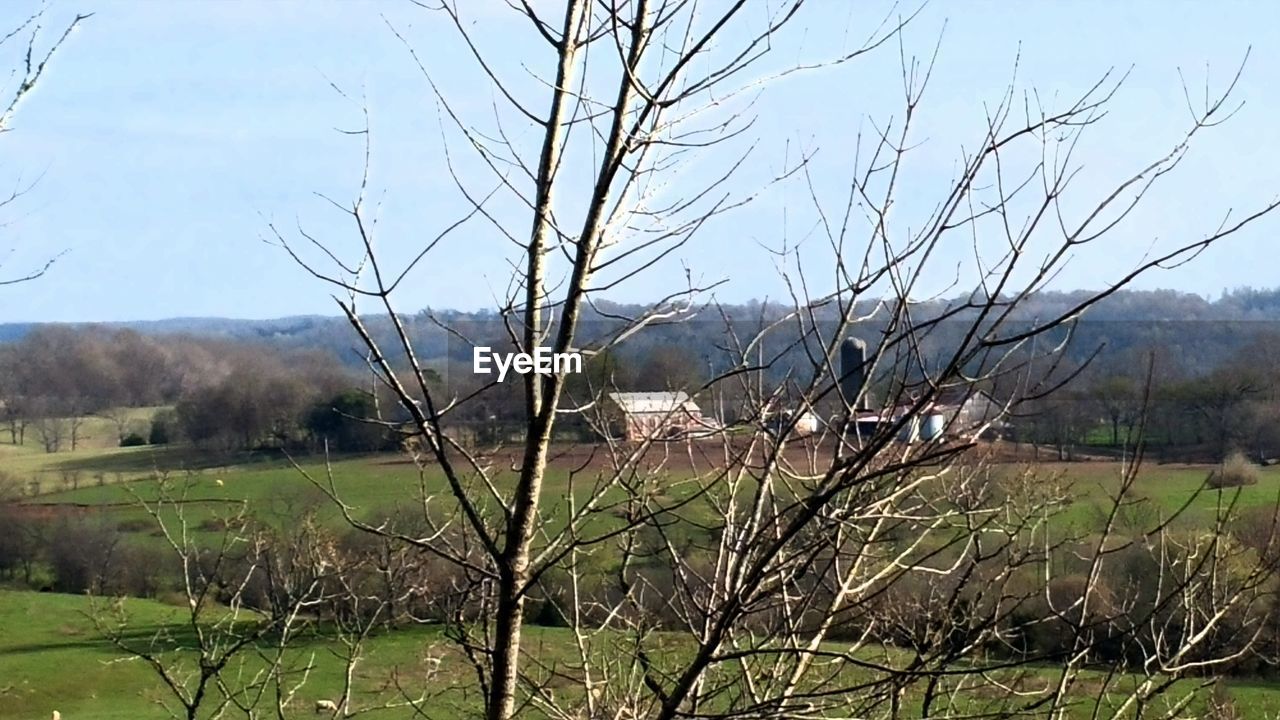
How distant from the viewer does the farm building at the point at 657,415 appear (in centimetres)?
285

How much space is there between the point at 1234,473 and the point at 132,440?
2112cm

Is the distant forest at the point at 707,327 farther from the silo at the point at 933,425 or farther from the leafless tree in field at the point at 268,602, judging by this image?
the leafless tree in field at the point at 268,602

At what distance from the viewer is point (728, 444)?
3.32 m

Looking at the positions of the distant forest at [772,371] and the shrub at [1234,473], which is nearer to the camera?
the distant forest at [772,371]

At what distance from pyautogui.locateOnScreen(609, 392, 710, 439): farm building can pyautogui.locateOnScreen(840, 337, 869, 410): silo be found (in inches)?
13.9

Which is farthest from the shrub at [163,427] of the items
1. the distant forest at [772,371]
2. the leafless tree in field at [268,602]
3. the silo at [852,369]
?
the silo at [852,369]

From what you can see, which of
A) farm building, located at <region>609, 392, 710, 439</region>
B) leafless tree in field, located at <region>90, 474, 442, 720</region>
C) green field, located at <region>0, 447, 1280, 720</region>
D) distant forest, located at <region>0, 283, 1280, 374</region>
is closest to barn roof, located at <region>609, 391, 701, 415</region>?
farm building, located at <region>609, 392, 710, 439</region>

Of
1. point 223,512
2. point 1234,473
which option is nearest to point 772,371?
point 1234,473

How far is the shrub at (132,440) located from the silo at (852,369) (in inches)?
745

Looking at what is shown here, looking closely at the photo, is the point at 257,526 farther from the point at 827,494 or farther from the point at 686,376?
the point at 827,494

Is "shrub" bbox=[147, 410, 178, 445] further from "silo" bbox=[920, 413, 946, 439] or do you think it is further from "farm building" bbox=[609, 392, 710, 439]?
"silo" bbox=[920, 413, 946, 439]

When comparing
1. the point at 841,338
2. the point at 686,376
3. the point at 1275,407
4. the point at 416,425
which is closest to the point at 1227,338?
the point at 1275,407

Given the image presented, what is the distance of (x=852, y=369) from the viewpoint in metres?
2.34

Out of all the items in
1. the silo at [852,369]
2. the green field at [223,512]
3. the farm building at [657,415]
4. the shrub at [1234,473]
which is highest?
the silo at [852,369]
